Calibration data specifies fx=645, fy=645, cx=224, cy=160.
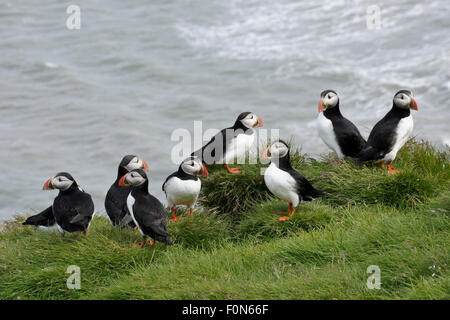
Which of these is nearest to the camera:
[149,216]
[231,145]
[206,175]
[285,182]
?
[149,216]

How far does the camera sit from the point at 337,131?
728 cm

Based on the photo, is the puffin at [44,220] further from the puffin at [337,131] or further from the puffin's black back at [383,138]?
the puffin's black back at [383,138]

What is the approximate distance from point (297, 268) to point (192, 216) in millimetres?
1644

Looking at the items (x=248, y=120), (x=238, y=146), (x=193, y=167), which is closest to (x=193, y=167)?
(x=193, y=167)

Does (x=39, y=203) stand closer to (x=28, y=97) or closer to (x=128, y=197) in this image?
(x=28, y=97)

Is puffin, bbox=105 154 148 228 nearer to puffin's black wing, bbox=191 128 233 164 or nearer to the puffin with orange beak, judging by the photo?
the puffin with orange beak

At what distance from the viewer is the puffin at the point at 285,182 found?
623cm

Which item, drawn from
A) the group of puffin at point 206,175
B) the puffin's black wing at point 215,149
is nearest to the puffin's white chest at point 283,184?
the group of puffin at point 206,175

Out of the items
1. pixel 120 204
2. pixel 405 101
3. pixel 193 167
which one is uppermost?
pixel 405 101

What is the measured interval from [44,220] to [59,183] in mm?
518

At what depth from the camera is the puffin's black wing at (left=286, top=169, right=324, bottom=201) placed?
627 cm

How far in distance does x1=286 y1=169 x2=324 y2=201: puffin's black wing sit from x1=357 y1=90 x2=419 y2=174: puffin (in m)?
0.86

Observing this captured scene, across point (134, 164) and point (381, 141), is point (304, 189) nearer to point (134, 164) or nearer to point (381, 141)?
point (381, 141)
